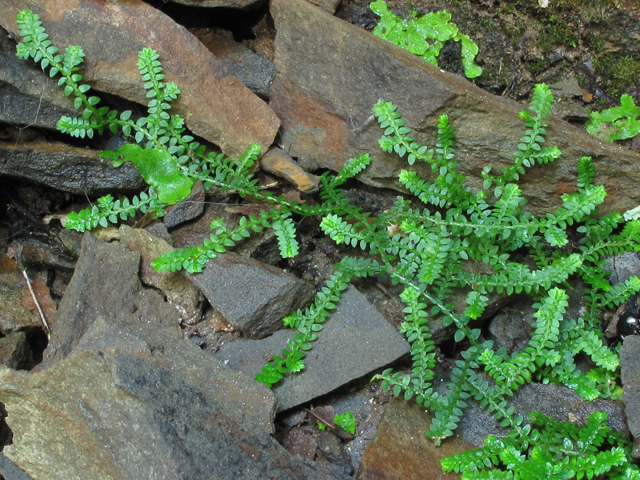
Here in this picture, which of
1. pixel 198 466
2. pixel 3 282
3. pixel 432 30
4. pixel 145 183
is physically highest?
pixel 432 30

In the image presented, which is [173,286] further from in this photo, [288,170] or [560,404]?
[560,404]

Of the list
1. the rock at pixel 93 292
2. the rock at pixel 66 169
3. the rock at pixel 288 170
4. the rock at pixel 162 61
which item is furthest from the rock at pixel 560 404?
the rock at pixel 66 169

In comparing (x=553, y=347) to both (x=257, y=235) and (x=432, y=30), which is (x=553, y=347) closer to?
(x=257, y=235)

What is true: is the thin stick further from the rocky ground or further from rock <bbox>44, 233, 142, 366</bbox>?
rock <bbox>44, 233, 142, 366</bbox>

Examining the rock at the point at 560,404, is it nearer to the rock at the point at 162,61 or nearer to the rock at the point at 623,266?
the rock at the point at 623,266

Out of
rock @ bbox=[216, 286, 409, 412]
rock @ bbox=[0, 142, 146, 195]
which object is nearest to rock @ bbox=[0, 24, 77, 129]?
rock @ bbox=[0, 142, 146, 195]

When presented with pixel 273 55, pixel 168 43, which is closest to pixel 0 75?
pixel 168 43

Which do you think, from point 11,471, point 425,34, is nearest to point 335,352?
point 11,471
